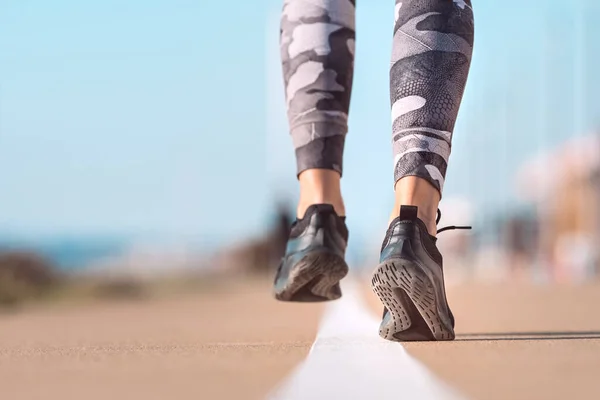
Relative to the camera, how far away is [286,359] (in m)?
1.58

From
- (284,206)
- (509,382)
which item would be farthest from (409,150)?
(284,206)

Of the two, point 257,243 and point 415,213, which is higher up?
point 415,213

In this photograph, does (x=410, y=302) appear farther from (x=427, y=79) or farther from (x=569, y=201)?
(x=569, y=201)

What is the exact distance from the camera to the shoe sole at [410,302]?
72.3 inches

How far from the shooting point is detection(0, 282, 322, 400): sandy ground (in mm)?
1252

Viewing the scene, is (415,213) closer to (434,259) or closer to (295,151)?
(434,259)

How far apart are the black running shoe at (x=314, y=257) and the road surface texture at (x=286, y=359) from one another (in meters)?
0.08

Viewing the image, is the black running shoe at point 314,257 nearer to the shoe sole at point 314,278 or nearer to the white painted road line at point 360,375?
the shoe sole at point 314,278

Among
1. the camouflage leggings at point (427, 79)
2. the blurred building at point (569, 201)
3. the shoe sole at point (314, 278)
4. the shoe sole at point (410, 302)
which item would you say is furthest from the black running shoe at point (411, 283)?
the blurred building at point (569, 201)

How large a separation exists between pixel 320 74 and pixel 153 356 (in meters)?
1.20

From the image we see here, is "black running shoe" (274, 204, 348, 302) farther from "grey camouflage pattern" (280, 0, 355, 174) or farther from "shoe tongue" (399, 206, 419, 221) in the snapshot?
"shoe tongue" (399, 206, 419, 221)

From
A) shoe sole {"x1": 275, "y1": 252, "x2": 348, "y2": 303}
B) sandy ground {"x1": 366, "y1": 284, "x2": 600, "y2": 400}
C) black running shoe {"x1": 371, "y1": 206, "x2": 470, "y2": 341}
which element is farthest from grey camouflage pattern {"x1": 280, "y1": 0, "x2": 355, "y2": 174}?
black running shoe {"x1": 371, "y1": 206, "x2": 470, "y2": 341}

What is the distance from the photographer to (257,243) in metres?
14.8

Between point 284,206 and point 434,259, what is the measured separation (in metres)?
9.40
